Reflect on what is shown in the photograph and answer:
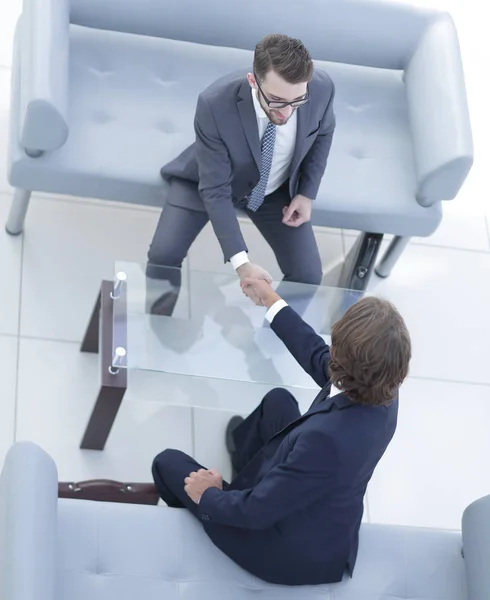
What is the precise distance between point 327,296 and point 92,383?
2.86ft

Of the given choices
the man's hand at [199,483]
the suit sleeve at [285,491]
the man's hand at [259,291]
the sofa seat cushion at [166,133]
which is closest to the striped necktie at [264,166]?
the sofa seat cushion at [166,133]

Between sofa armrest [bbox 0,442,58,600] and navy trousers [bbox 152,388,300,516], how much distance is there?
1.42 ft

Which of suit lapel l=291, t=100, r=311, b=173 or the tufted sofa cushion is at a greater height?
suit lapel l=291, t=100, r=311, b=173

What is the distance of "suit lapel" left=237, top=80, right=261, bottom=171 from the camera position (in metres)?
3.10

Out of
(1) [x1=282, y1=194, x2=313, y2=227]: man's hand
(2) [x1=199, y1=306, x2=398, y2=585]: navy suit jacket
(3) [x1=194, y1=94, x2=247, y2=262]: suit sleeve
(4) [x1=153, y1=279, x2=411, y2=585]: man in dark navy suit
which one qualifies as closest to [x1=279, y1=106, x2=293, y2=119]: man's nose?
(3) [x1=194, y1=94, x2=247, y2=262]: suit sleeve

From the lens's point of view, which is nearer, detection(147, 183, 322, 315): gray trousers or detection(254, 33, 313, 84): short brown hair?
detection(254, 33, 313, 84): short brown hair

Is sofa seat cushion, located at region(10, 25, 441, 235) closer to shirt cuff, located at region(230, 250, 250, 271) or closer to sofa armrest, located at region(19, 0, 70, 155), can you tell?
sofa armrest, located at region(19, 0, 70, 155)

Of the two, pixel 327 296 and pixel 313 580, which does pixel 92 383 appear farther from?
pixel 313 580

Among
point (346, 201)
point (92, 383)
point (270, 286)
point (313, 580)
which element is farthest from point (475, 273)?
point (313, 580)

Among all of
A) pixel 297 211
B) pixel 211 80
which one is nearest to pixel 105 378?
pixel 297 211

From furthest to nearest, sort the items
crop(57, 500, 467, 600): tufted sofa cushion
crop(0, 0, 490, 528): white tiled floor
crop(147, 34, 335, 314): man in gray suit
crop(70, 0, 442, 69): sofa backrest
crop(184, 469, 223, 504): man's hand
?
crop(70, 0, 442, 69): sofa backrest → crop(0, 0, 490, 528): white tiled floor → crop(147, 34, 335, 314): man in gray suit → crop(184, 469, 223, 504): man's hand → crop(57, 500, 467, 600): tufted sofa cushion

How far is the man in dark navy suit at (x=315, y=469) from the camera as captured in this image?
2.27 m

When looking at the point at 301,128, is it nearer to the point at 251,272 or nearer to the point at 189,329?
the point at 251,272

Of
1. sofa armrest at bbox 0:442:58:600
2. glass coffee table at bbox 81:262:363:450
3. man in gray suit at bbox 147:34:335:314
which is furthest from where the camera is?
glass coffee table at bbox 81:262:363:450
